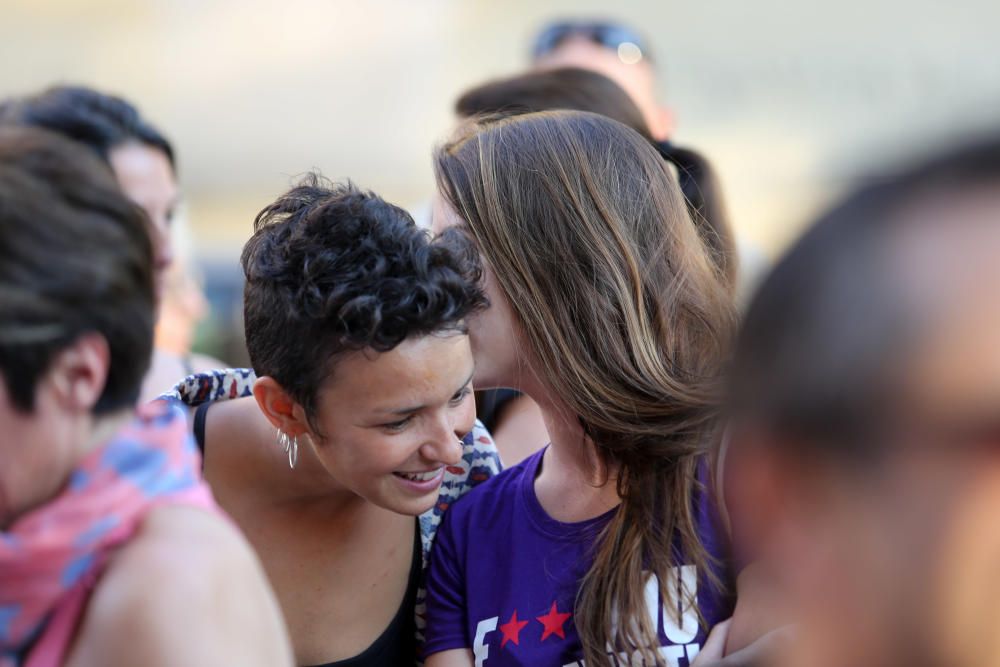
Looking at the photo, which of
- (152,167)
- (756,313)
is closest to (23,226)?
(756,313)

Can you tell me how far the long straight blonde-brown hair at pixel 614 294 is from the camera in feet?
7.15

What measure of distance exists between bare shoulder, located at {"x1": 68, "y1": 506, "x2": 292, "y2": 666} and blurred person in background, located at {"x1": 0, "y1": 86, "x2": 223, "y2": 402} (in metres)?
1.64

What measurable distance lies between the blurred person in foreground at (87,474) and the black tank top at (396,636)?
3.14ft

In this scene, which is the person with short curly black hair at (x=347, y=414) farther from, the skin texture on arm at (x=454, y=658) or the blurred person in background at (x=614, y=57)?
the blurred person in background at (x=614, y=57)

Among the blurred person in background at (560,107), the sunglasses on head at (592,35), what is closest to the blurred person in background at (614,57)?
the sunglasses on head at (592,35)

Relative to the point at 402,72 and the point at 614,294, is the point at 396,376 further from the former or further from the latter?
the point at 402,72

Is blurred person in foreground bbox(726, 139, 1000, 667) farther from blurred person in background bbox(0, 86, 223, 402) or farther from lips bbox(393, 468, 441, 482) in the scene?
blurred person in background bbox(0, 86, 223, 402)

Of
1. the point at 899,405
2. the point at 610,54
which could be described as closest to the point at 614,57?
the point at 610,54

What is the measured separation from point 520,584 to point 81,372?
1.08 metres

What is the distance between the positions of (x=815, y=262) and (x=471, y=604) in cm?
154

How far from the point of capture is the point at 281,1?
10.3m

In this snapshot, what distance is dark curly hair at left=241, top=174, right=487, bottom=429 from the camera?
2012 millimetres

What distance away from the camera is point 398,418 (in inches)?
81.1

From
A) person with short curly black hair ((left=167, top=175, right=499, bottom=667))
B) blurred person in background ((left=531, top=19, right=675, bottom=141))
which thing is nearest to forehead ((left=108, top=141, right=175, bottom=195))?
person with short curly black hair ((left=167, top=175, right=499, bottom=667))
